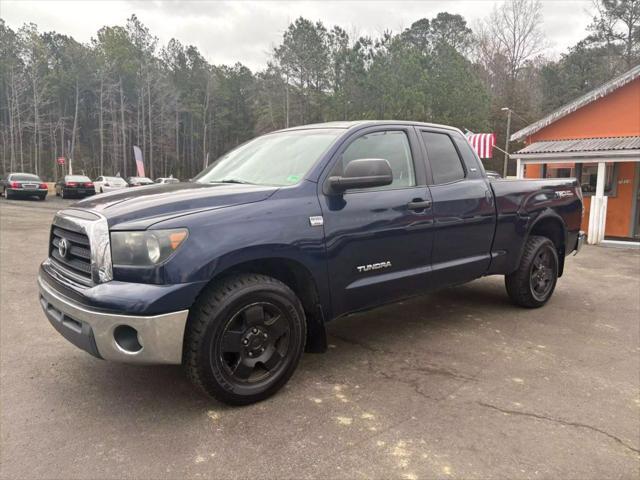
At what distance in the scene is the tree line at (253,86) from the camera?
38688 millimetres

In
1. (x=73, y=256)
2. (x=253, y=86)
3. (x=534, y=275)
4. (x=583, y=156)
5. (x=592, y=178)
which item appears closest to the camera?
(x=73, y=256)

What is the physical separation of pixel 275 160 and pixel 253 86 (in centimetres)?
6114

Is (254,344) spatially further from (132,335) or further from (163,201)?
(163,201)

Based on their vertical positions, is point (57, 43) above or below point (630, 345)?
above

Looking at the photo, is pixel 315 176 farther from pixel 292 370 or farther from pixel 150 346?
pixel 150 346

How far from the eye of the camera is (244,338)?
303cm

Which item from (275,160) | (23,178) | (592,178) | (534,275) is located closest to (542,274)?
(534,275)

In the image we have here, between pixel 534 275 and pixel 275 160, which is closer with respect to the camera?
pixel 275 160

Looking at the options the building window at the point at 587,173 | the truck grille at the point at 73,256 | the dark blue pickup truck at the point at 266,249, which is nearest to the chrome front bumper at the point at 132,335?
the dark blue pickup truck at the point at 266,249

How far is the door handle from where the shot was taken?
3884 millimetres

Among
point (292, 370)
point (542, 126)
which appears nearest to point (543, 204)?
point (292, 370)

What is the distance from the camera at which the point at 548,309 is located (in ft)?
18.0

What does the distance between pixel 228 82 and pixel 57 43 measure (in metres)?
20.8

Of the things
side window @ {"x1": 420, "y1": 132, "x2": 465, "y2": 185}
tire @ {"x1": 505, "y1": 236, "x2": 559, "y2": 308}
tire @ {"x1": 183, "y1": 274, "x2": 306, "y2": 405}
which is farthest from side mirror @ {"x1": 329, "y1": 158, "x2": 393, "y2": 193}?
tire @ {"x1": 505, "y1": 236, "x2": 559, "y2": 308}
